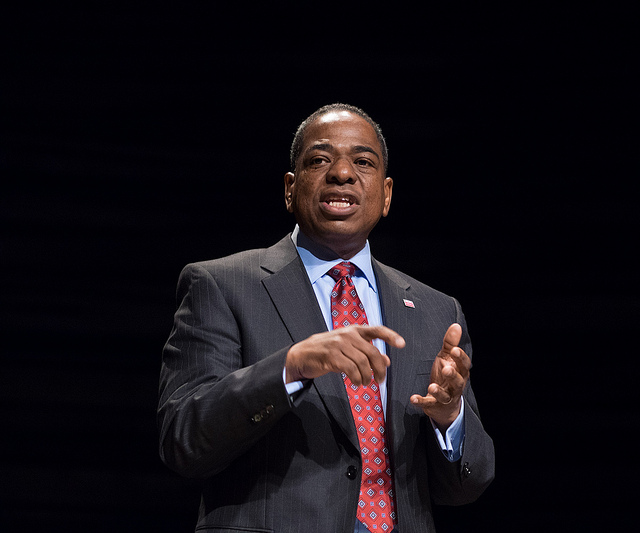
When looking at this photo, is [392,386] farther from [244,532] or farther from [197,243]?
[197,243]

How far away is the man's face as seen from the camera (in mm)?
1887

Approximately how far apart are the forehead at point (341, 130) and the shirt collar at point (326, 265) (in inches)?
10.2

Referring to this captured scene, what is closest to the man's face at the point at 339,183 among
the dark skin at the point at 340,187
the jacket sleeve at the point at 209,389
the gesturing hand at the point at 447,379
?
the dark skin at the point at 340,187

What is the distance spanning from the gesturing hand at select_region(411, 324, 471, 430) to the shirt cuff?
0.20ft

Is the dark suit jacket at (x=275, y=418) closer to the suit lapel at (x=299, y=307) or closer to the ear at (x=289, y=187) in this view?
the suit lapel at (x=299, y=307)

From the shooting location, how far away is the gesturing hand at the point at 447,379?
157 cm

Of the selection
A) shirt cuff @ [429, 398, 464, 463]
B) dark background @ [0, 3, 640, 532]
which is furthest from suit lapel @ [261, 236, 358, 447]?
dark background @ [0, 3, 640, 532]

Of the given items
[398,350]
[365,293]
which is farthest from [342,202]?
[398,350]

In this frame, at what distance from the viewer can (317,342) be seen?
1.43 meters

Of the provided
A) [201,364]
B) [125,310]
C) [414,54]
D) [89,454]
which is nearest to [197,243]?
[125,310]

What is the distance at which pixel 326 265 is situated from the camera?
1.86 metres

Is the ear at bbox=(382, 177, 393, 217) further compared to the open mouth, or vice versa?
the ear at bbox=(382, 177, 393, 217)

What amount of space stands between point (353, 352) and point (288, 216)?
1.80 metres

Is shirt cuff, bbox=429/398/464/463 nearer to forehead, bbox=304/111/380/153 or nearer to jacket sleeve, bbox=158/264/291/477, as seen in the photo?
jacket sleeve, bbox=158/264/291/477
